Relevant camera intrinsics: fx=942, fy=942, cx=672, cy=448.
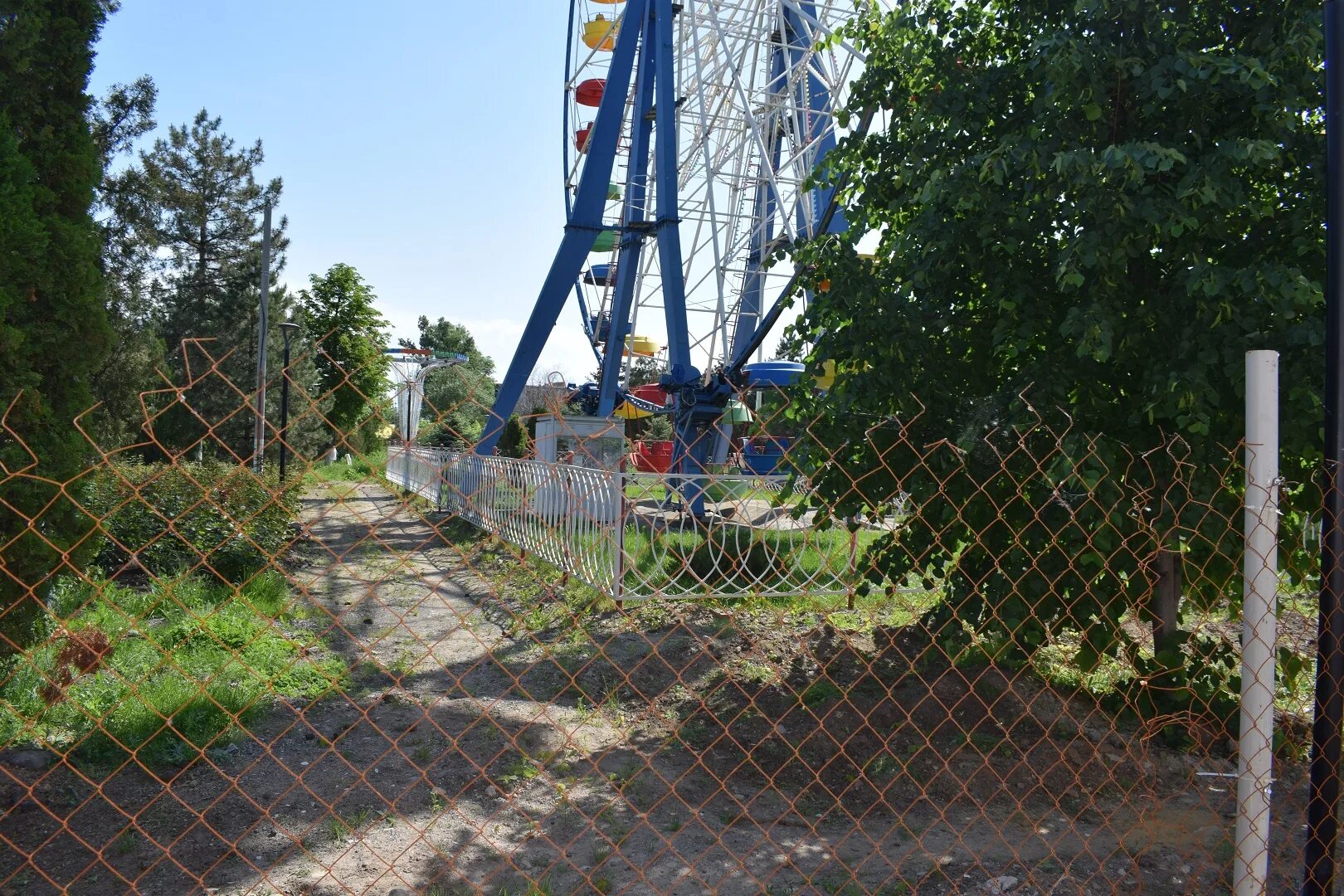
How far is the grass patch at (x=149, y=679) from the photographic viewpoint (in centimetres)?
424

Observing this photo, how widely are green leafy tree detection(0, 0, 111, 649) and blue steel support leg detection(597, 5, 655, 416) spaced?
39.8 ft

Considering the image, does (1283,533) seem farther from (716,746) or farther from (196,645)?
(196,645)

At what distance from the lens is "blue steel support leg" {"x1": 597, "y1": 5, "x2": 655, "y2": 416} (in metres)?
16.4

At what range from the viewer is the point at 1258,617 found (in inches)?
108

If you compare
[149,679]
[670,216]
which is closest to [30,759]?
[149,679]

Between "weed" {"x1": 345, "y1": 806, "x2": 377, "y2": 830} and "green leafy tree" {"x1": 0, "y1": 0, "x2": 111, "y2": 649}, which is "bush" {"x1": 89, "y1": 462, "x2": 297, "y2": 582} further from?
"weed" {"x1": 345, "y1": 806, "x2": 377, "y2": 830}

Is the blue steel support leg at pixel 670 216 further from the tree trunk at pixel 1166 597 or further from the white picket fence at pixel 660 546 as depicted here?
the tree trunk at pixel 1166 597

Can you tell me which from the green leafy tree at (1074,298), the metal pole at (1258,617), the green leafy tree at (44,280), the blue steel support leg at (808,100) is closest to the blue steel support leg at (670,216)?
the blue steel support leg at (808,100)

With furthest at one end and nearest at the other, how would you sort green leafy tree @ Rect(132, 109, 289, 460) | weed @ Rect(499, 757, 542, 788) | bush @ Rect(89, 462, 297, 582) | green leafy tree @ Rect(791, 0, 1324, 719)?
green leafy tree @ Rect(132, 109, 289, 460), bush @ Rect(89, 462, 297, 582), weed @ Rect(499, 757, 542, 788), green leafy tree @ Rect(791, 0, 1324, 719)

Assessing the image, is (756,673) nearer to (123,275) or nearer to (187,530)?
(187,530)

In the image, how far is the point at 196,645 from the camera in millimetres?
6188

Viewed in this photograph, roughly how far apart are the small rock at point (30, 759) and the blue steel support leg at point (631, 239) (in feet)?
42.7

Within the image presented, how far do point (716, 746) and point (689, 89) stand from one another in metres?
13.9

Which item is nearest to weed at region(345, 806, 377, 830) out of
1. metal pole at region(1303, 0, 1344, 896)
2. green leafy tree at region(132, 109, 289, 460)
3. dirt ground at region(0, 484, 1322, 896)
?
dirt ground at region(0, 484, 1322, 896)
